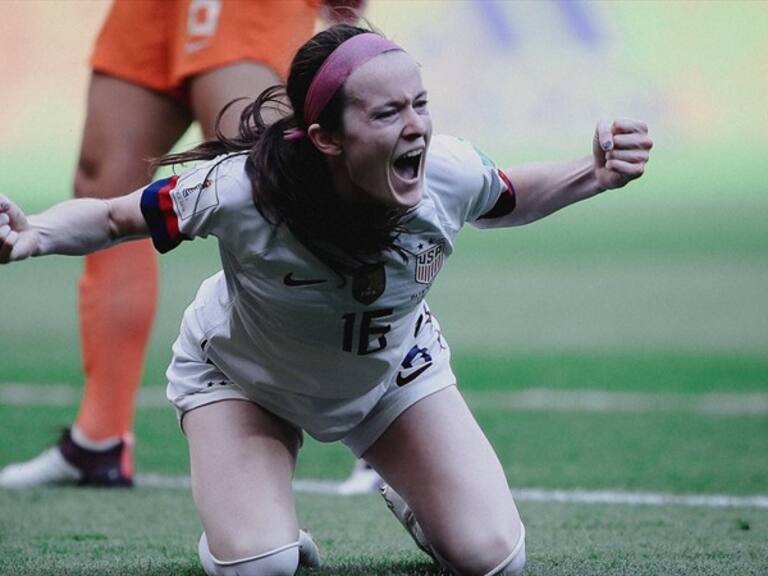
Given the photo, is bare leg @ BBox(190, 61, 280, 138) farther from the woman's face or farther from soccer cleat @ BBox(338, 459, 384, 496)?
the woman's face

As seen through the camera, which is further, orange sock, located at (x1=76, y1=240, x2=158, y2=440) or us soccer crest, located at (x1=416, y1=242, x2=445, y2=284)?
orange sock, located at (x1=76, y1=240, x2=158, y2=440)

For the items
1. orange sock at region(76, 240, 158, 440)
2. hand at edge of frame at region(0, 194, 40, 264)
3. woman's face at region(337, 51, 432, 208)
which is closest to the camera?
hand at edge of frame at region(0, 194, 40, 264)

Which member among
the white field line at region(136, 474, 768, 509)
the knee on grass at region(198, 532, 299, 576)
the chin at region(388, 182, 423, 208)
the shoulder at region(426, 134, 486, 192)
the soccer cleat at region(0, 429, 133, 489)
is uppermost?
the chin at region(388, 182, 423, 208)

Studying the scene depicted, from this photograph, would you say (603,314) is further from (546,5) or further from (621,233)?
(621,233)

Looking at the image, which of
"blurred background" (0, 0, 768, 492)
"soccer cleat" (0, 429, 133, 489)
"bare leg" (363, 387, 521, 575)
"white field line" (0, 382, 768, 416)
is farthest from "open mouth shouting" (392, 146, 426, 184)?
"blurred background" (0, 0, 768, 492)

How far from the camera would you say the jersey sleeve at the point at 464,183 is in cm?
350

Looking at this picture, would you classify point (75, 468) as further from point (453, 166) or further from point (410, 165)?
point (410, 165)

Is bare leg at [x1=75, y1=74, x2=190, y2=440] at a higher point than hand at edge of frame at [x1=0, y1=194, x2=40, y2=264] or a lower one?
lower

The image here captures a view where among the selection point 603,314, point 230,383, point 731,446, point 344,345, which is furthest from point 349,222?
point 603,314

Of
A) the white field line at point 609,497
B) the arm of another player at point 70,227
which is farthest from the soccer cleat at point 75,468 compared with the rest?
the arm of another player at point 70,227

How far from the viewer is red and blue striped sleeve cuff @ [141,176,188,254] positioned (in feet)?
11.0

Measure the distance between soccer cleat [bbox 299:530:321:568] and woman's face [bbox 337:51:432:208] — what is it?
890 mm

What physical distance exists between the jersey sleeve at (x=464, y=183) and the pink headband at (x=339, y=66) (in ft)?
1.12

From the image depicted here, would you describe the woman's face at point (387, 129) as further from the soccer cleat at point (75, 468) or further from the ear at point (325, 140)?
the soccer cleat at point (75, 468)
